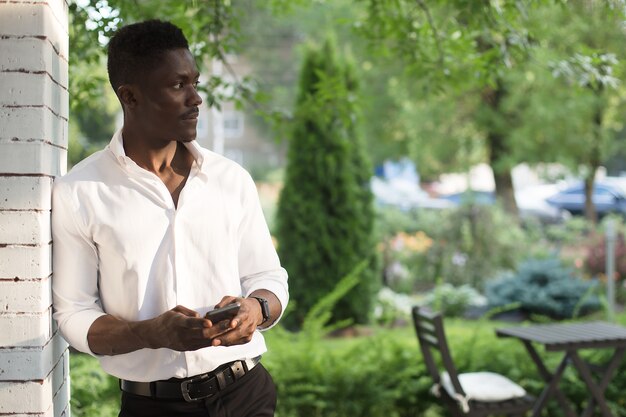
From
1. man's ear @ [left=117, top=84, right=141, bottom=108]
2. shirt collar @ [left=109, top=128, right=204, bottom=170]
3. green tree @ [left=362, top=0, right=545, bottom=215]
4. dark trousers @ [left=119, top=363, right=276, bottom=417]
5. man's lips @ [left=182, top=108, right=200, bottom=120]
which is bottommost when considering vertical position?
dark trousers @ [left=119, top=363, right=276, bottom=417]

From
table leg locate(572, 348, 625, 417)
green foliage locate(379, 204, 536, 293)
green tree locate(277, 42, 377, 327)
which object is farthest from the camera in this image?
green foliage locate(379, 204, 536, 293)

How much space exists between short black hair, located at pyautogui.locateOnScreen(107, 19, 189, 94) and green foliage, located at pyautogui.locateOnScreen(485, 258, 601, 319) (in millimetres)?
8527

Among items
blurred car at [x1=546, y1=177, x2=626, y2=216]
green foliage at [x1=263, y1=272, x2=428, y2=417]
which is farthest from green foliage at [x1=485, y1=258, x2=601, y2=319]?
blurred car at [x1=546, y1=177, x2=626, y2=216]

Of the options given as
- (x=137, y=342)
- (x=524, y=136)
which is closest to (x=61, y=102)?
(x=137, y=342)

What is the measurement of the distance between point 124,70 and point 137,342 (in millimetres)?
687

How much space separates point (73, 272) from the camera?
2271mm

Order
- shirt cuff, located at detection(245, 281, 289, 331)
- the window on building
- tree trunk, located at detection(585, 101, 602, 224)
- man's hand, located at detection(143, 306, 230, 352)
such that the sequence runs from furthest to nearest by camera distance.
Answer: the window on building, tree trunk, located at detection(585, 101, 602, 224), shirt cuff, located at detection(245, 281, 289, 331), man's hand, located at detection(143, 306, 230, 352)

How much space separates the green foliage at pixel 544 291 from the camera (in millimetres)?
10258

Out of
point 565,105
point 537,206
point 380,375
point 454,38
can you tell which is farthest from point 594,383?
point 537,206

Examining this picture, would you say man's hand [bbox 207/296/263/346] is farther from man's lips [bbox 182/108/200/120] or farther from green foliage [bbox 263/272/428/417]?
green foliage [bbox 263/272/428/417]

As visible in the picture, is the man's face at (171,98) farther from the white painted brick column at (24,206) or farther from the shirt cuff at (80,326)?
the shirt cuff at (80,326)

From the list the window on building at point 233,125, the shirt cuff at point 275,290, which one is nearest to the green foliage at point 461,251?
the shirt cuff at point 275,290

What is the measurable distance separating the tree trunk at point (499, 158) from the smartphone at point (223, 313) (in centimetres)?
1759

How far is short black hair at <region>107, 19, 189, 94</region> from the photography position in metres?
2.25
